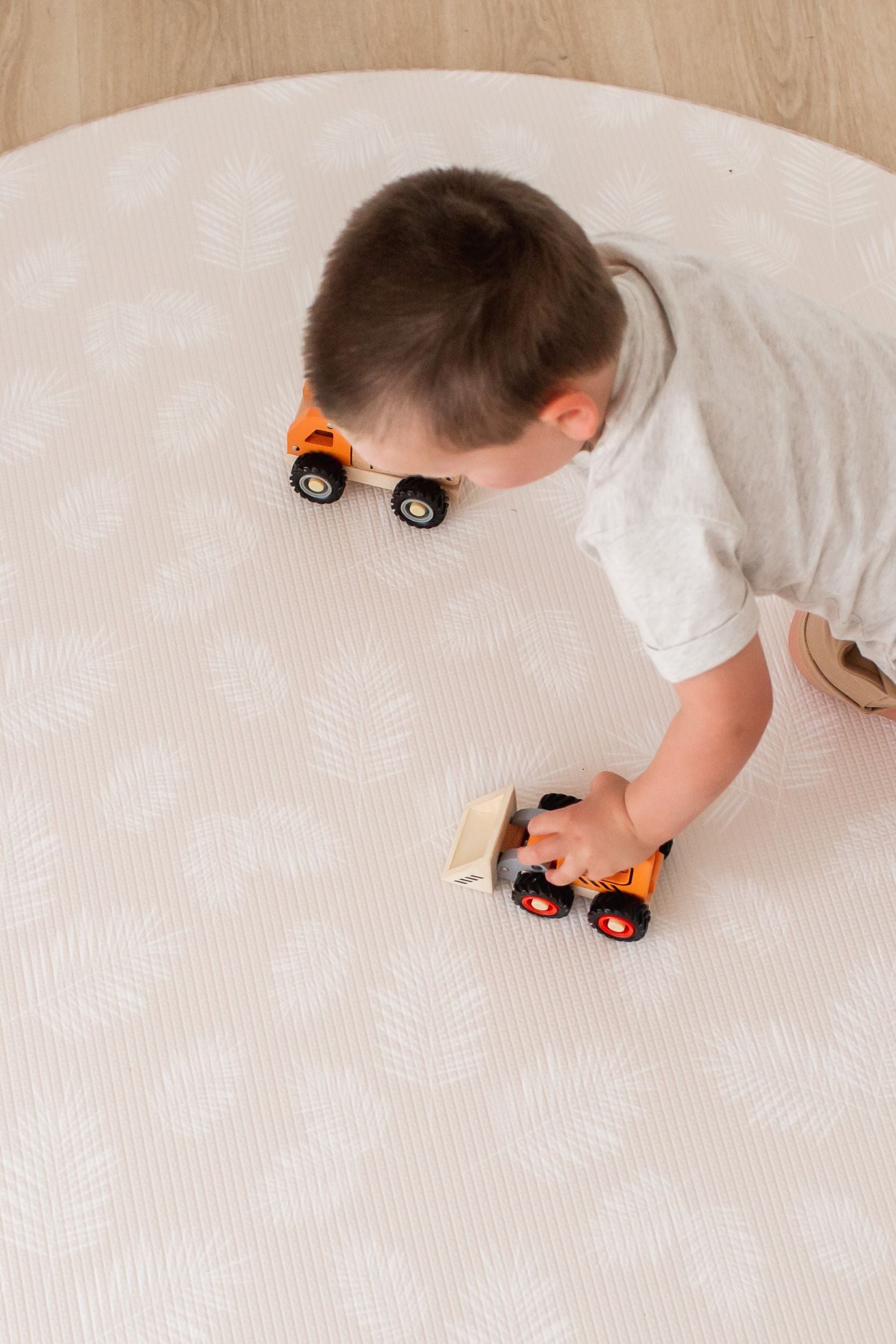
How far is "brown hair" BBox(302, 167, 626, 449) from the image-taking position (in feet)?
1.36

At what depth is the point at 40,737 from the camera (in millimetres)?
754

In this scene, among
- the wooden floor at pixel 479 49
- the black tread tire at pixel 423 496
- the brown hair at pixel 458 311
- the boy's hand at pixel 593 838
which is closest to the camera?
the brown hair at pixel 458 311

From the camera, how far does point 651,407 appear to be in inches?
18.5

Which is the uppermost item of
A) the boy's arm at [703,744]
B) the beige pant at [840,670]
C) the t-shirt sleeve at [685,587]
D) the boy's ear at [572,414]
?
the boy's ear at [572,414]

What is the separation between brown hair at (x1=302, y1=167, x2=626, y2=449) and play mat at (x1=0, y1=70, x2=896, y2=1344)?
0.35m

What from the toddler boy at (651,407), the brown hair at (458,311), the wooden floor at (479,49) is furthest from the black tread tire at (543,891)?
the wooden floor at (479,49)

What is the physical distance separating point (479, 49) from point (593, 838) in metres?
0.73

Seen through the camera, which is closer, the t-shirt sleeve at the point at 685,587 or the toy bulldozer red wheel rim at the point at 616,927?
the t-shirt sleeve at the point at 685,587

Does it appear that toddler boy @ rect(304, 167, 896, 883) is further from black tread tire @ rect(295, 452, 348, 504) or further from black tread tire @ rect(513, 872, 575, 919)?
black tread tire @ rect(295, 452, 348, 504)

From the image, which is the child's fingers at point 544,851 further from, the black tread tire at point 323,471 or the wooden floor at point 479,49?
the wooden floor at point 479,49

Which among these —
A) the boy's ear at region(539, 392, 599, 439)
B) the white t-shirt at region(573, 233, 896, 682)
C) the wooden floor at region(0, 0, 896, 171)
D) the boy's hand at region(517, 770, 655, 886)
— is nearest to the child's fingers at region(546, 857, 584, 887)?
the boy's hand at region(517, 770, 655, 886)

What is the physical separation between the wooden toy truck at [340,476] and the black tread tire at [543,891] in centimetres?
26

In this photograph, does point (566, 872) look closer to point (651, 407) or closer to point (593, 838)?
point (593, 838)

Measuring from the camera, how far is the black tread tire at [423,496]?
77 centimetres
